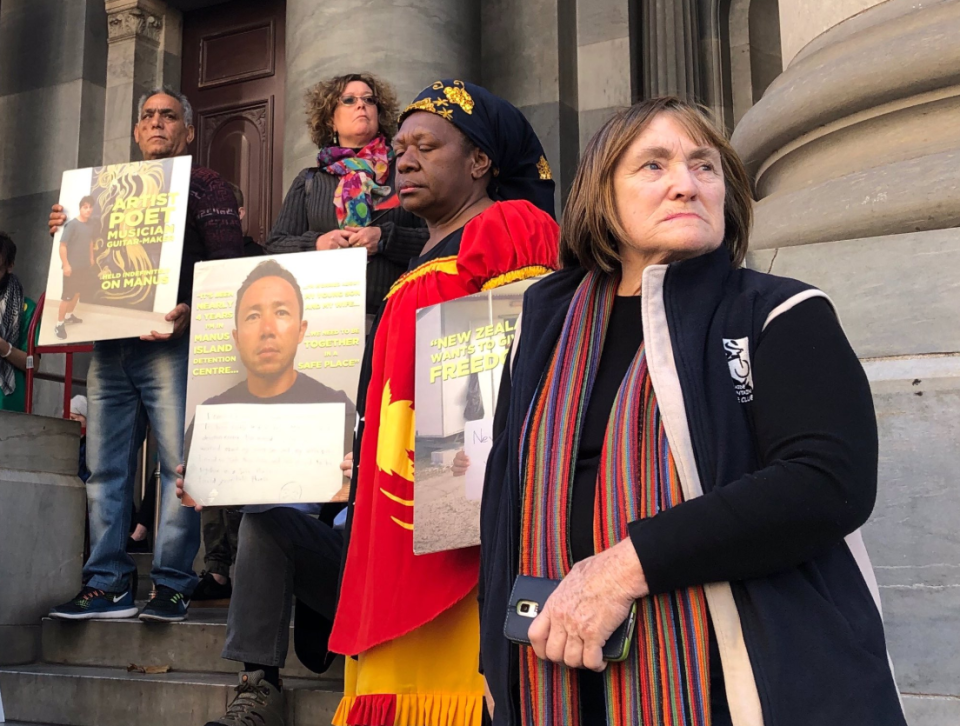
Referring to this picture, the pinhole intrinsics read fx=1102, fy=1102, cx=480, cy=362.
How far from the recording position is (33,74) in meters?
8.55

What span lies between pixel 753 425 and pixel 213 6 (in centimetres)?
779

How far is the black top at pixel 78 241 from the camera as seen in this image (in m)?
4.64

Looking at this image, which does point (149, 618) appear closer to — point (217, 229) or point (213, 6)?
point (217, 229)

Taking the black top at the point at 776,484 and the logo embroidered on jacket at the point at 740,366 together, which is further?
the logo embroidered on jacket at the point at 740,366

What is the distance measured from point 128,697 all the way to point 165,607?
0.40 m

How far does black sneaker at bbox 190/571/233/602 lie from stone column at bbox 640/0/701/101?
380cm

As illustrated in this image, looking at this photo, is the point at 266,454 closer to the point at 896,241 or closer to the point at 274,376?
the point at 274,376

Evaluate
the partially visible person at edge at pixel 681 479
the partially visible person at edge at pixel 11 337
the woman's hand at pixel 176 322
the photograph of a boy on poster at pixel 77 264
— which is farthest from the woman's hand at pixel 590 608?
the partially visible person at edge at pixel 11 337

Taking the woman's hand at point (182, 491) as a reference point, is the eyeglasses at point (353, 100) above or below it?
above

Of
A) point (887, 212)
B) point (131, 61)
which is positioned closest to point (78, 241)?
point (887, 212)

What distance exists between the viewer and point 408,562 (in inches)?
107

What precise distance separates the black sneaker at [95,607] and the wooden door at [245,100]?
3768 mm

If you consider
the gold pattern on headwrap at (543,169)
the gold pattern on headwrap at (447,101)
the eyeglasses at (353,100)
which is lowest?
the gold pattern on headwrap at (543,169)

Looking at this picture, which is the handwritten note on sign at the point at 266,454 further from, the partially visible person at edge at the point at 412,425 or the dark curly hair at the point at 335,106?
the dark curly hair at the point at 335,106
